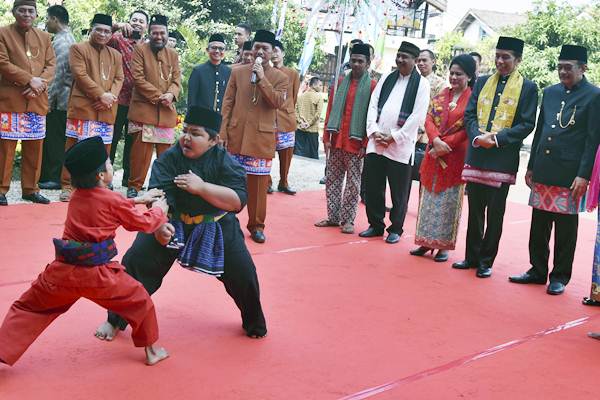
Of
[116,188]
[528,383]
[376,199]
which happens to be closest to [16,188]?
[116,188]

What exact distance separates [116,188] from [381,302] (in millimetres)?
4102

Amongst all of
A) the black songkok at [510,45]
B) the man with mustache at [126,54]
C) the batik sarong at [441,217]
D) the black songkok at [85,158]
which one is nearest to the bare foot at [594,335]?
the batik sarong at [441,217]

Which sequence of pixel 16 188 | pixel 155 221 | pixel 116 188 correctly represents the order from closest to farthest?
pixel 155 221, pixel 16 188, pixel 116 188

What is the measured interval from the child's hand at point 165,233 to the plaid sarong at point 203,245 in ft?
0.70

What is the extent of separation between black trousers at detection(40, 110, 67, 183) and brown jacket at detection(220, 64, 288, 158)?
2.30 metres

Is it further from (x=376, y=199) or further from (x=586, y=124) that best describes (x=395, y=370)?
(x=376, y=199)

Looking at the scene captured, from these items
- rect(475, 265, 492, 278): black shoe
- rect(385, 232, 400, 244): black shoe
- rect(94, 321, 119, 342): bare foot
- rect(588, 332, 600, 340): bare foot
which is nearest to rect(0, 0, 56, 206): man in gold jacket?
rect(385, 232, 400, 244): black shoe

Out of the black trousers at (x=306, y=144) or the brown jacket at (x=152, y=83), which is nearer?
the brown jacket at (x=152, y=83)

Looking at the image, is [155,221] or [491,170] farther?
[491,170]

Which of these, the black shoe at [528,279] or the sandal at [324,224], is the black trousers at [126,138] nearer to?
the sandal at [324,224]

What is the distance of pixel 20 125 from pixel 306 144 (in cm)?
625

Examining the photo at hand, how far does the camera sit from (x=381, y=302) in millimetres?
4836

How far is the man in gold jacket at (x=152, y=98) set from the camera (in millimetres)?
7332

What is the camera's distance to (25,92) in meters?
6.62
